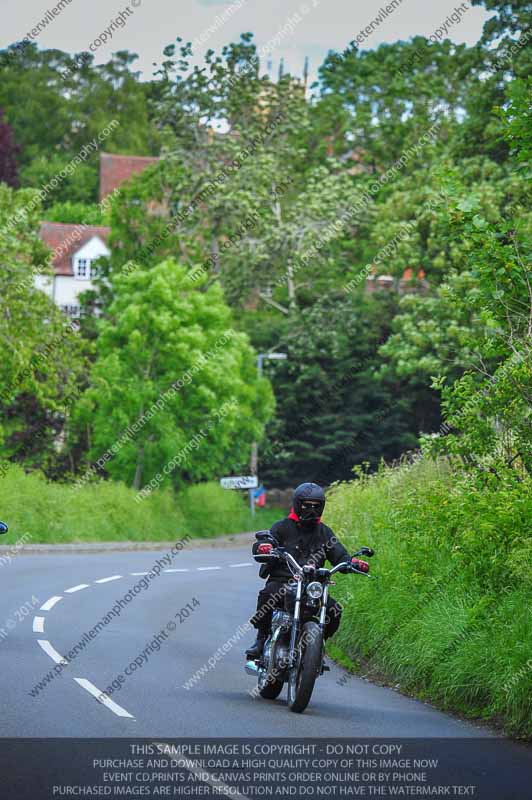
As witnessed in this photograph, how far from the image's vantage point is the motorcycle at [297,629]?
36.5 ft

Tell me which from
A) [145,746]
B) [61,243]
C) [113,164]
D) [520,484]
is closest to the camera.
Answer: [145,746]

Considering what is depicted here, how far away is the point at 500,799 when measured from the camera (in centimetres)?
802

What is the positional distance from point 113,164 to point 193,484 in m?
43.5

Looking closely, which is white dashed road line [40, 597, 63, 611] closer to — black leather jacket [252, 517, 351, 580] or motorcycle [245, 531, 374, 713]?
black leather jacket [252, 517, 351, 580]

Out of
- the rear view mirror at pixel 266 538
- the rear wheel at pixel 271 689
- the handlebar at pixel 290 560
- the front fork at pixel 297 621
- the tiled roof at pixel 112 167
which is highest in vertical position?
the tiled roof at pixel 112 167

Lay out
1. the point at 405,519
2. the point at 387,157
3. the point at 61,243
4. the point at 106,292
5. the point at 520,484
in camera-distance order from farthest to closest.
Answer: the point at 61,243
the point at 387,157
the point at 106,292
the point at 405,519
the point at 520,484

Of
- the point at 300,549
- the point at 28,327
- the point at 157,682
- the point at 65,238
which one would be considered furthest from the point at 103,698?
the point at 65,238

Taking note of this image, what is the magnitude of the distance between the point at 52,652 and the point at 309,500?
15.2 feet

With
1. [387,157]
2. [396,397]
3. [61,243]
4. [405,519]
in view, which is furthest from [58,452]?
[405,519]

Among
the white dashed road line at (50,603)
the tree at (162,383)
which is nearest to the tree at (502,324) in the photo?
the white dashed road line at (50,603)

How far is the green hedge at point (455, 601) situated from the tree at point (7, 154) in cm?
5276

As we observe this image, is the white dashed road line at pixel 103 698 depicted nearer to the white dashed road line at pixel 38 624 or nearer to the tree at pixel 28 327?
the white dashed road line at pixel 38 624

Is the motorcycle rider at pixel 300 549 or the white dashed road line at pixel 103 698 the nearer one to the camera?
the white dashed road line at pixel 103 698

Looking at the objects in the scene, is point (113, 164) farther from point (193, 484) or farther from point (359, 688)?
point (359, 688)
